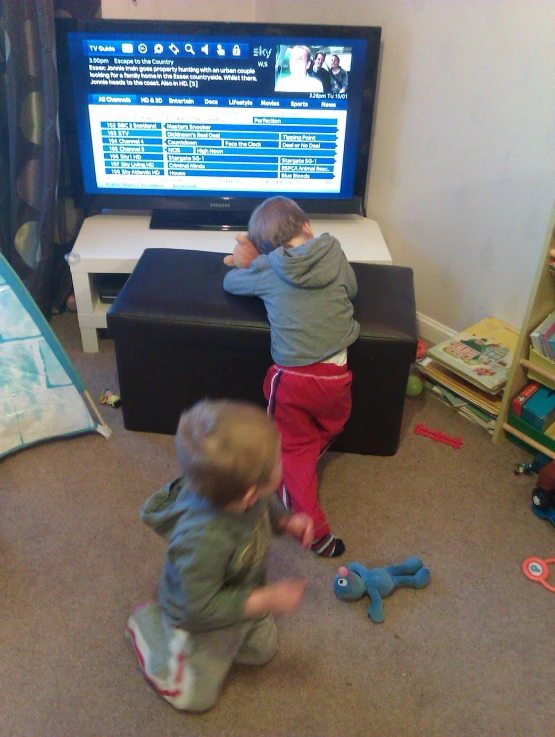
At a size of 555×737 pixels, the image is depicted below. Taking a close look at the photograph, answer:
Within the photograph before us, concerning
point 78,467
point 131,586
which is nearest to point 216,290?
point 78,467

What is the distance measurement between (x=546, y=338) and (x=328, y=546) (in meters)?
0.81

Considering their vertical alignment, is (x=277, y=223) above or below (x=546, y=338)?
above

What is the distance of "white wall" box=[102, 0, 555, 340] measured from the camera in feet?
6.29

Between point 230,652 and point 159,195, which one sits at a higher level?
point 159,195

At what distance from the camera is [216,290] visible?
6.14 feet

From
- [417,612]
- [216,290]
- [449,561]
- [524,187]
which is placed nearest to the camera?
[417,612]

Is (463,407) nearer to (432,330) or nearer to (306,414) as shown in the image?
(432,330)

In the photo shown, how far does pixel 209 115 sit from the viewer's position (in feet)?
7.34

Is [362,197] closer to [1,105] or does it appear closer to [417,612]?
[1,105]

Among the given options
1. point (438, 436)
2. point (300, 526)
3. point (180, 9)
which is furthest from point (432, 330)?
point (180, 9)

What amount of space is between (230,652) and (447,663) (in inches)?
19.3

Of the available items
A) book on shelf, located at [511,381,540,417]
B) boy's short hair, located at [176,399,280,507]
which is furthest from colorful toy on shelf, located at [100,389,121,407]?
book on shelf, located at [511,381,540,417]

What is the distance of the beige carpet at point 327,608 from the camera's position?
1.32m

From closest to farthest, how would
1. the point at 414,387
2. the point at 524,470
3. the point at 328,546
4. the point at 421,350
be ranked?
the point at 328,546, the point at 524,470, the point at 414,387, the point at 421,350
